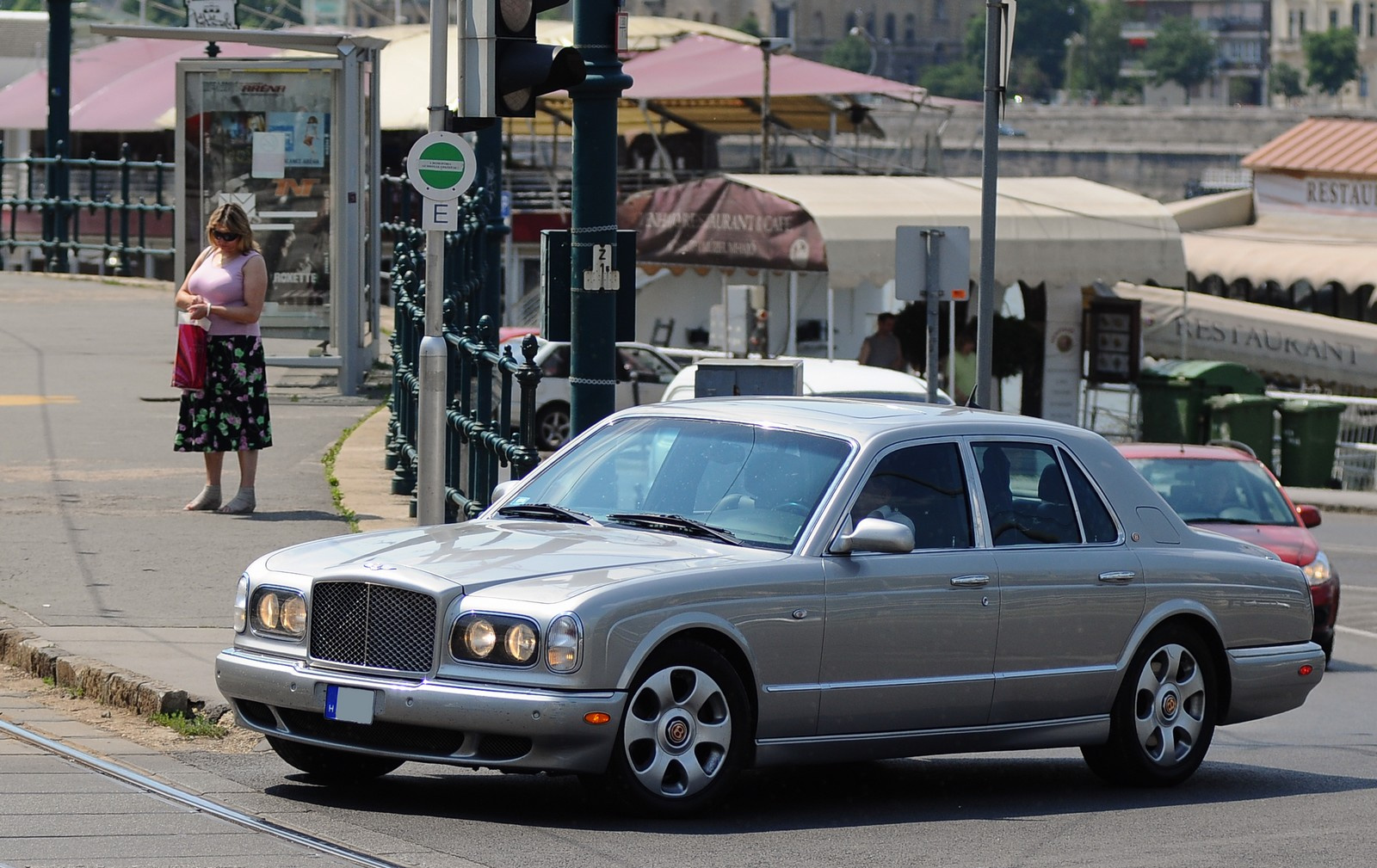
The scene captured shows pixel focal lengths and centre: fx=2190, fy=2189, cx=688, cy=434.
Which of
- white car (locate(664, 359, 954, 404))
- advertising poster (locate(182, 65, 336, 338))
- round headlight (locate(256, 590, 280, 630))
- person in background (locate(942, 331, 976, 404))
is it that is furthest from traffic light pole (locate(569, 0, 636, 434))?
person in background (locate(942, 331, 976, 404))

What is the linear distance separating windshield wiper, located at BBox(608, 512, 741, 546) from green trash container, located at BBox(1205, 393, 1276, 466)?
21.7 m

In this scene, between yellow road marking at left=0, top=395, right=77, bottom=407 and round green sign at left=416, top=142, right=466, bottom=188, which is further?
yellow road marking at left=0, top=395, right=77, bottom=407

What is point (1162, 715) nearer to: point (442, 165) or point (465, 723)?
point (465, 723)

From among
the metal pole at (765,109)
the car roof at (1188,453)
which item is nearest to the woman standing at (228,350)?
the car roof at (1188,453)

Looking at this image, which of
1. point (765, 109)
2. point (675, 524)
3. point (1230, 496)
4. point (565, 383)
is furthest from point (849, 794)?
point (765, 109)

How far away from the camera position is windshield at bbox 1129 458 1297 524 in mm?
15008

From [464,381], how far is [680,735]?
5.98 metres

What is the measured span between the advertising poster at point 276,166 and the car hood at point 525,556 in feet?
Answer: 35.8

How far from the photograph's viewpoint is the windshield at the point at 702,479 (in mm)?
7355

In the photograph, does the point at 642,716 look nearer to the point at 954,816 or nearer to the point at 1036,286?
the point at 954,816

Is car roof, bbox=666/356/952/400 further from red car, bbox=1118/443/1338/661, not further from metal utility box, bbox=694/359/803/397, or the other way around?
metal utility box, bbox=694/359/803/397

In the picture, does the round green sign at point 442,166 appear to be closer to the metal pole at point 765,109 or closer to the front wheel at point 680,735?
the front wheel at point 680,735

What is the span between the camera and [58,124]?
3133 cm

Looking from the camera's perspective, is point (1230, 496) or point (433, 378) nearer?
point (433, 378)
